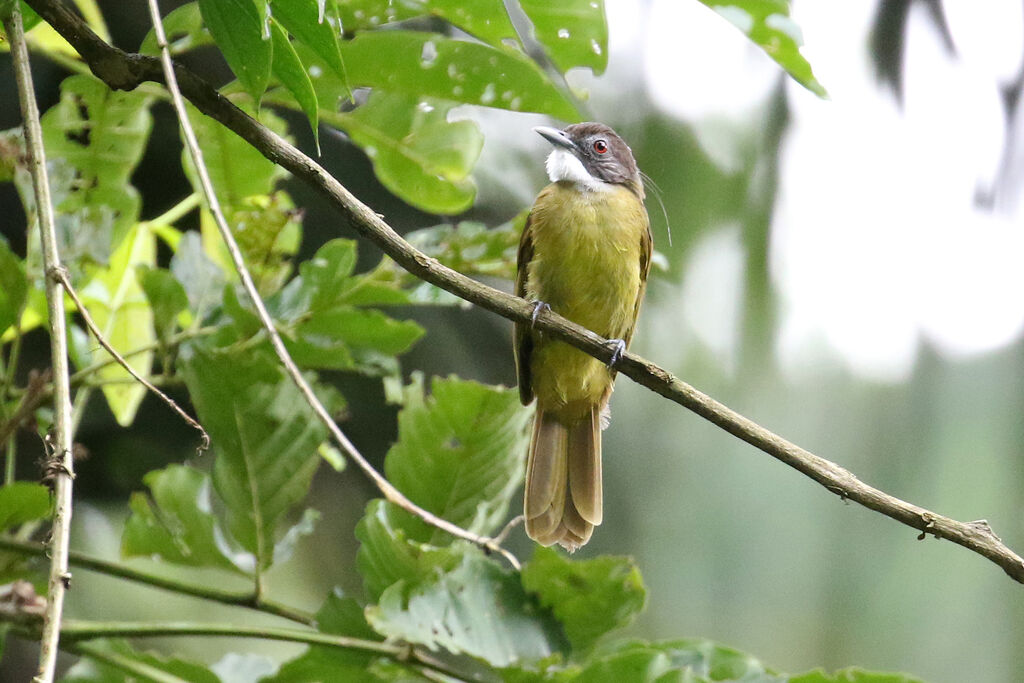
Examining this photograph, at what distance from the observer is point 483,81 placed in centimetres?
175

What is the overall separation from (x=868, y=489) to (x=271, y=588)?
2.30 m

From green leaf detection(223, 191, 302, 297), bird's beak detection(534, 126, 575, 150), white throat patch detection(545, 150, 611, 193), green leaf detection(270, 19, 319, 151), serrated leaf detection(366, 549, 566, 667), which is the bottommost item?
serrated leaf detection(366, 549, 566, 667)

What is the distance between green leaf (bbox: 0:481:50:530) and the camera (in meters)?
1.50

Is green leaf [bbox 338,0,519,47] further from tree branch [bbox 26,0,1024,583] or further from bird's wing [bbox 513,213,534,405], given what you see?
bird's wing [bbox 513,213,534,405]

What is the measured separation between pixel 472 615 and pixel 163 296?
82 centimetres

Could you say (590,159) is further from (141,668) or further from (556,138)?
(141,668)

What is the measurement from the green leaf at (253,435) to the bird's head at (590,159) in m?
1.17

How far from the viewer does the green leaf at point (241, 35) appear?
115 cm

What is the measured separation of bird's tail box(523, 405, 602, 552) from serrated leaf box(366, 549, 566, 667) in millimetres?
473

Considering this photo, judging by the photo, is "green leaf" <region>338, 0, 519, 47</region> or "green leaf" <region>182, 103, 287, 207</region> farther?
"green leaf" <region>182, 103, 287, 207</region>

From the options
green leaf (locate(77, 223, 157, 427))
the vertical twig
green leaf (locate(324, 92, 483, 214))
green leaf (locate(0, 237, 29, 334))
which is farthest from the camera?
green leaf (locate(77, 223, 157, 427))

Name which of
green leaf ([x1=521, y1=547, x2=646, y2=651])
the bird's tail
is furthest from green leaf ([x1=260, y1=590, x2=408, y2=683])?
the bird's tail

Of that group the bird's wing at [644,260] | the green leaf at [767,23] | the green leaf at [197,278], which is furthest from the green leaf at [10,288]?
the bird's wing at [644,260]

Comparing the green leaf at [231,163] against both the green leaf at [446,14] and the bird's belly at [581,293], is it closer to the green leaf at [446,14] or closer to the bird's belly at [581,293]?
the green leaf at [446,14]
